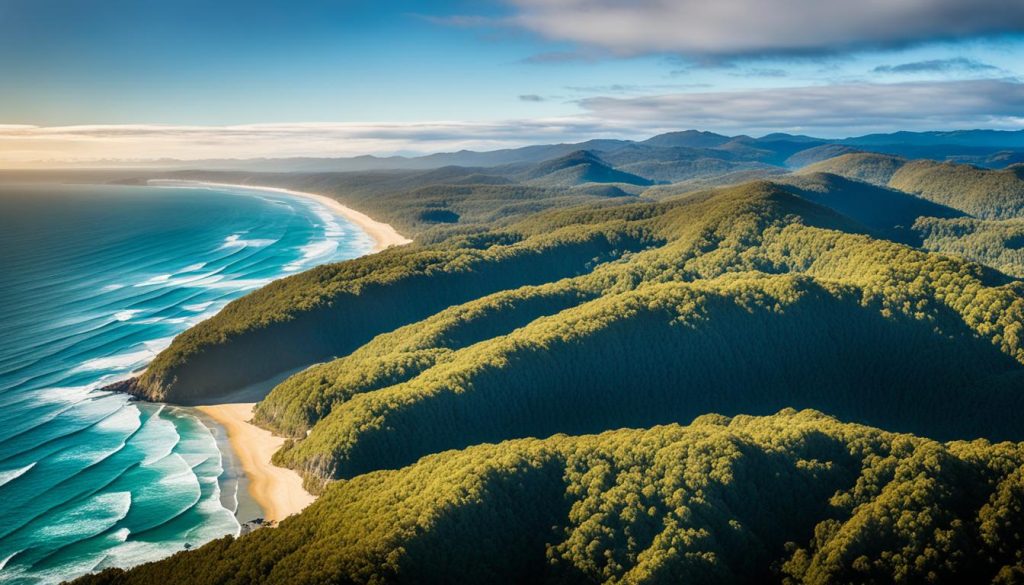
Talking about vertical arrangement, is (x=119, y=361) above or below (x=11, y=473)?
above

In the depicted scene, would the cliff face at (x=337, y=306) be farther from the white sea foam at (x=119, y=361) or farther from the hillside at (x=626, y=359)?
the white sea foam at (x=119, y=361)

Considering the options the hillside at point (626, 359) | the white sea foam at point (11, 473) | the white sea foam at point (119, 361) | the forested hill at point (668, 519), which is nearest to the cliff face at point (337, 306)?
the hillside at point (626, 359)

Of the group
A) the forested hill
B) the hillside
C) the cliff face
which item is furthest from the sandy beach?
the forested hill

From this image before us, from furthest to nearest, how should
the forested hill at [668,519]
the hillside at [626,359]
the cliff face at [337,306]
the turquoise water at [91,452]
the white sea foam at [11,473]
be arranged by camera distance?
the cliff face at [337,306] < the hillside at [626,359] < the white sea foam at [11,473] < the turquoise water at [91,452] < the forested hill at [668,519]

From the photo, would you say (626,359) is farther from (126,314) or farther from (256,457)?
(126,314)

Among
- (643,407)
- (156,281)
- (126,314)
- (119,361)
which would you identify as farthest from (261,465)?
(156,281)

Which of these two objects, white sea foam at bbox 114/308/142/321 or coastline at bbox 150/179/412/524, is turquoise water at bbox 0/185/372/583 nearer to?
white sea foam at bbox 114/308/142/321
